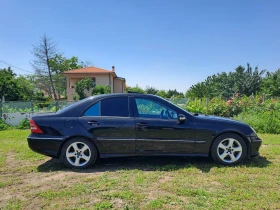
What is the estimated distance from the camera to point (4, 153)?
5.74 meters

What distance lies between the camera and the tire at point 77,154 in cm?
439

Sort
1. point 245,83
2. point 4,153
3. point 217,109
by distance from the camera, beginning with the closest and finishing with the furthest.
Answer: point 4,153, point 217,109, point 245,83

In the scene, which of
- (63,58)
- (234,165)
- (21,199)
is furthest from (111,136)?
(63,58)

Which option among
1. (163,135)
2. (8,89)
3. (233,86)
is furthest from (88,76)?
A: (163,135)

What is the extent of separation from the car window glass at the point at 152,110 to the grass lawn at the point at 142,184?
40.0 inches

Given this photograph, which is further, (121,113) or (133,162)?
(133,162)

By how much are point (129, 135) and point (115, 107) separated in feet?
2.12

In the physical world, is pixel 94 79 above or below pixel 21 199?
above

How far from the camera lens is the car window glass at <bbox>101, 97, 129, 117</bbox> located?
4.52m

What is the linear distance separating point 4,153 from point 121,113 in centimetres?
353

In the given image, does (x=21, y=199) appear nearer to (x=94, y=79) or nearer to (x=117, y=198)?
(x=117, y=198)

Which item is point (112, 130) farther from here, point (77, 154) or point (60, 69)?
point (60, 69)

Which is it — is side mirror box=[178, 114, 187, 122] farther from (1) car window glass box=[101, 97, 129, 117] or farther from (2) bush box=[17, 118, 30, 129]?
(2) bush box=[17, 118, 30, 129]

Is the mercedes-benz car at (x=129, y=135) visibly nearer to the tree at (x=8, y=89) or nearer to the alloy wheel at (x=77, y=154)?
the alloy wheel at (x=77, y=154)
